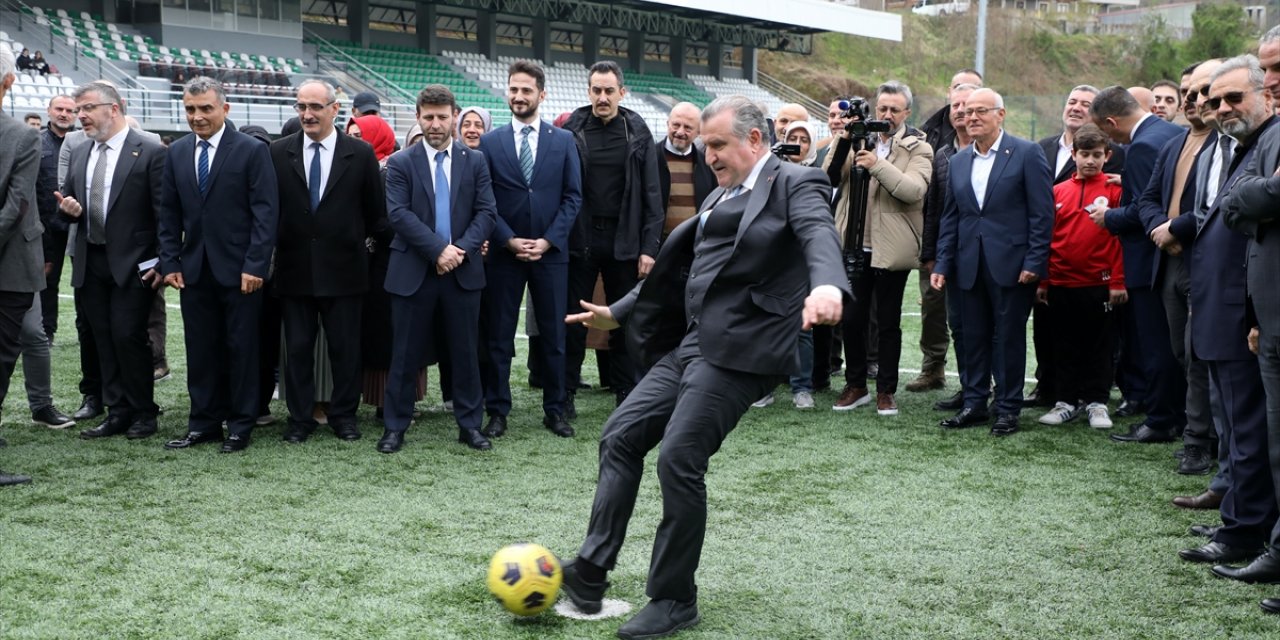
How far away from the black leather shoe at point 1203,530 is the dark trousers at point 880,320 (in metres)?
2.72

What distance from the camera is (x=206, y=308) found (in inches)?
255

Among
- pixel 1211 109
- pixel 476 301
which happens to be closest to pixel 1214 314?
pixel 1211 109

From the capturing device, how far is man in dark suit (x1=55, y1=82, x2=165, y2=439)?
6.54 m

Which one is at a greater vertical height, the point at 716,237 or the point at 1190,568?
the point at 716,237

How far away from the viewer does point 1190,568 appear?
458 centimetres

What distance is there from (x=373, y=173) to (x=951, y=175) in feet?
11.4

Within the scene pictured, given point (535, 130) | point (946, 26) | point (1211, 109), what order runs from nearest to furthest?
point (1211, 109) < point (535, 130) < point (946, 26)

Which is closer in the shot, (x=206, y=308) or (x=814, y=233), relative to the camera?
(x=814, y=233)

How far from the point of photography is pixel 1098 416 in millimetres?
7273

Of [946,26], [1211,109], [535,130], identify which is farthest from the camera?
[946,26]

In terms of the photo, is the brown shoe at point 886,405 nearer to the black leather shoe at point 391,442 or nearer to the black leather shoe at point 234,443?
the black leather shoe at point 391,442

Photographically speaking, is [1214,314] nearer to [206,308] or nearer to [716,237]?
[716,237]

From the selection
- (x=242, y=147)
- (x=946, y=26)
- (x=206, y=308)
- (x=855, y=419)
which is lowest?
(x=855, y=419)

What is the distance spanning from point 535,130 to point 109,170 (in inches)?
96.0
